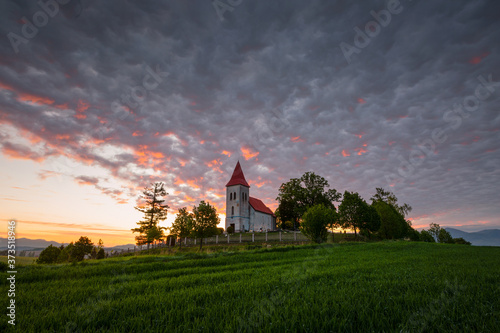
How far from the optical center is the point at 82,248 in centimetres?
3466

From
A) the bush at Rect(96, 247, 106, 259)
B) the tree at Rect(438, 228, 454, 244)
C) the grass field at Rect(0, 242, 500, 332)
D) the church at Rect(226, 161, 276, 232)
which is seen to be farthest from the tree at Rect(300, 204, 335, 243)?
the tree at Rect(438, 228, 454, 244)

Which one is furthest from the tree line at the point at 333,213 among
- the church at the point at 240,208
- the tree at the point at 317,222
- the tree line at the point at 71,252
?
the tree line at the point at 71,252

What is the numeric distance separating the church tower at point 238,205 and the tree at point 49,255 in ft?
128

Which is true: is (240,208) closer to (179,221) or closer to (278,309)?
(179,221)

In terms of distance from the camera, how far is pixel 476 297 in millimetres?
3191

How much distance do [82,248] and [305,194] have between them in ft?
140

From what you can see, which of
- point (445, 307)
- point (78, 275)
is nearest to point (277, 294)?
point (445, 307)

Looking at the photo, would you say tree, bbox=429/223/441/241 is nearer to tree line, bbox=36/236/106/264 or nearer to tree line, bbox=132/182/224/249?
tree line, bbox=132/182/224/249

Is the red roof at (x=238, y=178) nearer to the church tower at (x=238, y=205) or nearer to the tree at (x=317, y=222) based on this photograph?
the church tower at (x=238, y=205)

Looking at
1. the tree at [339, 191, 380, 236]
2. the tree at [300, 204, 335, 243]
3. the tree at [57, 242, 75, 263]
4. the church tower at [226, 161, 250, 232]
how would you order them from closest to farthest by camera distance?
the tree at [300, 204, 335, 243]
the tree at [57, 242, 75, 263]
the tree at [339, 191, 380, 236]
the church tower at [226, 161, 250, 232]

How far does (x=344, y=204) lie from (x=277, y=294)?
3740 cm

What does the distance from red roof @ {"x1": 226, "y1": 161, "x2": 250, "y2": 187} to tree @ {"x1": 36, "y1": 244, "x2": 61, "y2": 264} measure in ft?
139

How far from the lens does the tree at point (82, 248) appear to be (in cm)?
3381

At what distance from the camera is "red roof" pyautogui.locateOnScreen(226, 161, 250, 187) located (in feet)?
219
